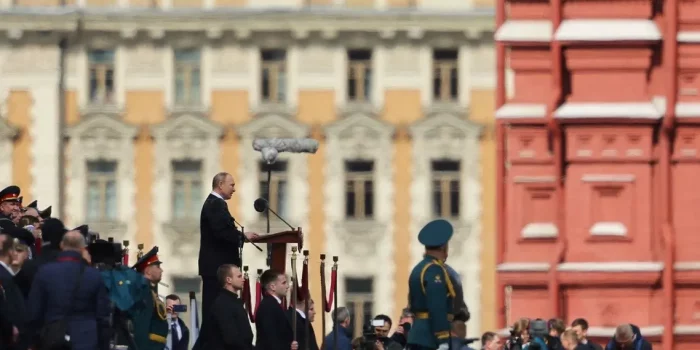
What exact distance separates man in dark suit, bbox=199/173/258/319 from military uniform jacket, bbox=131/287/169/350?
590 mm

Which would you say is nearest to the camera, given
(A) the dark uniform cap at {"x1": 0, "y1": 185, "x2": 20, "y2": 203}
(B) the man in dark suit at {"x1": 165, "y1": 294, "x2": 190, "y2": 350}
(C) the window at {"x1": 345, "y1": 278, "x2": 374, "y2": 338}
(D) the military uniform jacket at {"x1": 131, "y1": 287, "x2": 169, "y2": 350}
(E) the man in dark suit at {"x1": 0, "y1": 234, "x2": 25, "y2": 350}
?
(E) the man in dark suit at {"x1": 0, "y1": 234, "x2": 25, "y2": 350}

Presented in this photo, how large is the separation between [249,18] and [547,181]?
1492 inches

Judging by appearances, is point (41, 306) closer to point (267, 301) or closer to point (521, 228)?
point (267, 301)

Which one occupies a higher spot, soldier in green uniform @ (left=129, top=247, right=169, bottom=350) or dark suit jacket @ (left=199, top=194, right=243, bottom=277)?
dark suit jacket @ (left=199, top=194, right=243, bottom=277)

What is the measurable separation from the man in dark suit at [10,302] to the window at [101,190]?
47382 mm

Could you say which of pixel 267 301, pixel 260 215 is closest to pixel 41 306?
pixel 267 301

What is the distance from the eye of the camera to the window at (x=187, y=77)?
7194 centimetres

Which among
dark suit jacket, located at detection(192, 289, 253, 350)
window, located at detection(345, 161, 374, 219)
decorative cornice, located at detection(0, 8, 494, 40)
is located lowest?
dark suit jacket, located at detection(192, 289, 253, 350)

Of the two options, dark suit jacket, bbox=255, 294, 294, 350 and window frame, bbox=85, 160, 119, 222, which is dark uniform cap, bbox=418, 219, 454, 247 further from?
window frame, bbox=85, 160, 119, 222

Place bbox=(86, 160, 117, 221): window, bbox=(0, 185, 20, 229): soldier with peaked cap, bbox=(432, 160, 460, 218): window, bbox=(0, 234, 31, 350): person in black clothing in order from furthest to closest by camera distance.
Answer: bbox=(86, 160, 117, 221): window → bbox=(432, 160, 460, 218): window → bbox=(0, 185, 20, 229): soldier with peaked cap → bbox=(0, 234, 31, 350): person in black clothing

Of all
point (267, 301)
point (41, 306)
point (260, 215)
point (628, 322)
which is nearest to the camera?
point (41, 306)

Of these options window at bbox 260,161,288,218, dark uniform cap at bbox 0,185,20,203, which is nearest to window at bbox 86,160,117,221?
window at bbox 260,161,288,218

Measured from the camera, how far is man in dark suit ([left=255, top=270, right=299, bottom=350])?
27.6 m

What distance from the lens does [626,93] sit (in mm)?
33625
